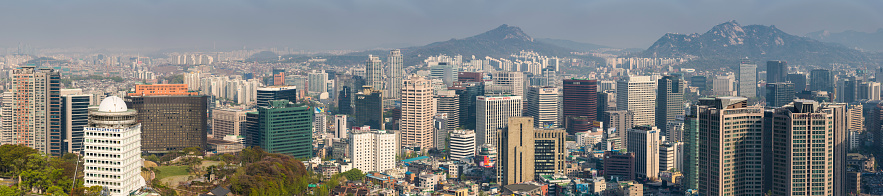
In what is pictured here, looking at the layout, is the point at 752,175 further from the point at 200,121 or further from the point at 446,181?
the point at 200,121

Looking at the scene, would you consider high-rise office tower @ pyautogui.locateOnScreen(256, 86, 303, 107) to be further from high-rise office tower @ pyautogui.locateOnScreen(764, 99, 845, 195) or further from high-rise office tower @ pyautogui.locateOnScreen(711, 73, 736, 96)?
high-rise office tower @ pyautogui.locateOnScreen(711, 73, 736, 96)

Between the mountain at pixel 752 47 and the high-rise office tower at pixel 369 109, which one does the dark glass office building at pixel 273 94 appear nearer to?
the high-rise office tower at pixel 369 109

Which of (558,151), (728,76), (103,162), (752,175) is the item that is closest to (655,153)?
(558,151)

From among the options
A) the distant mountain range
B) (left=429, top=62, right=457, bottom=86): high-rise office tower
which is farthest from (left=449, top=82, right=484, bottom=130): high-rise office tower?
the distant mountain range

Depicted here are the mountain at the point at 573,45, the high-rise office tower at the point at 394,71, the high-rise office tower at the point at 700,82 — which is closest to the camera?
the high-rise office tower at the point at 394,71

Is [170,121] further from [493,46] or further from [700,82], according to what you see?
[493,46]

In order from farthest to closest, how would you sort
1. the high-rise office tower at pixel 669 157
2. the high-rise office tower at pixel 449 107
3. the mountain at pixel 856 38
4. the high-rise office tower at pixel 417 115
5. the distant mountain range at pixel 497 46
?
the distant mountain range at pixel 497 46, the mountain at pixel 856 38, the high-rise office tower at pixel 449 107, the high-rise office tower at pixel 417 115, the high-rise office tower at pixel 669 157

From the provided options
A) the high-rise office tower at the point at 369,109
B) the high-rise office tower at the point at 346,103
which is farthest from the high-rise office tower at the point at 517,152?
the high-rise office tower at the point at 346,103
